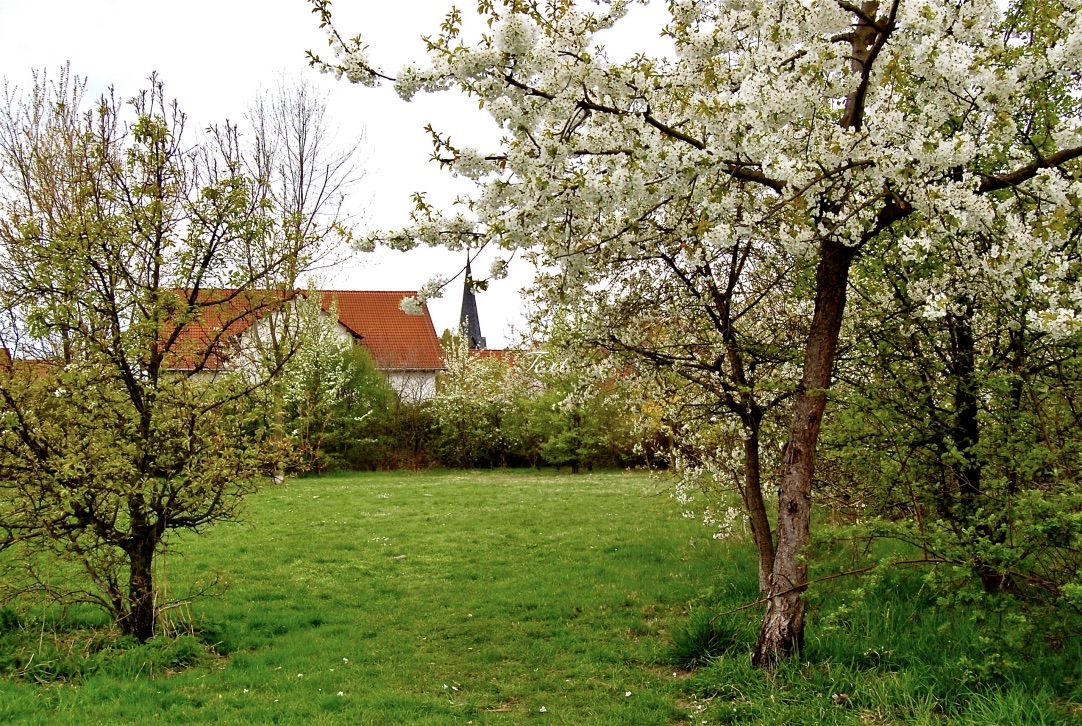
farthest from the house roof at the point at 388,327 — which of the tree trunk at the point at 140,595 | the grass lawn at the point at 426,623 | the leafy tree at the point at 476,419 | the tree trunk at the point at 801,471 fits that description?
the tree trunk at the point at 801,471

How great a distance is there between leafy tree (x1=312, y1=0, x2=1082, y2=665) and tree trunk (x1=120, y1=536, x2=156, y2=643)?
3294mm

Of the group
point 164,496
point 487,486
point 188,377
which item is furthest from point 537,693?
point 487,486

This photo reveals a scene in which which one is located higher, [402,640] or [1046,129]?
[1046,129]

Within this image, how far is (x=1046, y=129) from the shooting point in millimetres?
4688

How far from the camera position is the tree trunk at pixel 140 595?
562 centimetres

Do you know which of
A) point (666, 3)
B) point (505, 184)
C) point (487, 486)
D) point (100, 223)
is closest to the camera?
point (505, 184)

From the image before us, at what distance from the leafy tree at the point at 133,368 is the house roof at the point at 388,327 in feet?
79.5

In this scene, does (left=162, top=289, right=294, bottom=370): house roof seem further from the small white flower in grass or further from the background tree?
the background tree

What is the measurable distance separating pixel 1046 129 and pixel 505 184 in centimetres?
350

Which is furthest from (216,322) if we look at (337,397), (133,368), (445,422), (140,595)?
(445,422)

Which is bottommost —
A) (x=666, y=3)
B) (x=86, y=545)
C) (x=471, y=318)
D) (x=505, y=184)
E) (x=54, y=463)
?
(x=86, y=545)

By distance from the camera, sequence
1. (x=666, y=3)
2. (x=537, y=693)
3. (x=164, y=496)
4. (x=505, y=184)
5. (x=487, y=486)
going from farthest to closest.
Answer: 1. (x=487, y=486)
2. (x=164, y=496)
3. (x=537, y=693)
4. (x=666, y=3)
5. (x=505, y=184)

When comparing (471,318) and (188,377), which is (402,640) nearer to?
(188,377)

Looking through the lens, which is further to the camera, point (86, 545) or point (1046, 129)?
point (86, 545)
